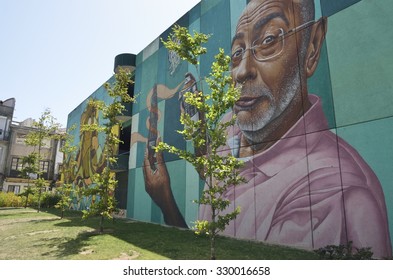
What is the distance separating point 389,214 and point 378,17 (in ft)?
20.2

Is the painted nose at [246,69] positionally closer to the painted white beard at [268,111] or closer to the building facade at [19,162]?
the painted white beard at [268,111]

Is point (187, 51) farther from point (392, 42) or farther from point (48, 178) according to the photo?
point (48, 178)

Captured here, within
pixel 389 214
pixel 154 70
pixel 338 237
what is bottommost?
pixel 338 237

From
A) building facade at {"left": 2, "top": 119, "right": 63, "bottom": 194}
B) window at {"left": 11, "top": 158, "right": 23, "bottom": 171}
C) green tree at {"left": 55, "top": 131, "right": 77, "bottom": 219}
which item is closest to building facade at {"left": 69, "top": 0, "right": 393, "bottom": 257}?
green tree at {"left": 55, "top": 131, "right": 77, "bottom": 219}

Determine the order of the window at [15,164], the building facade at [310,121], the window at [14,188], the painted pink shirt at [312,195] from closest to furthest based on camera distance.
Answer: the painted pink shirt at [312,195] → the building facade at [310,121] → the window at [14,188] → the window at [15,164]

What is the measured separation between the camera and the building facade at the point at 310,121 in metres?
8.49

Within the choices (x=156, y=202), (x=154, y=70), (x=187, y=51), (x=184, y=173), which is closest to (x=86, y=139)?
(x=154, y=70)

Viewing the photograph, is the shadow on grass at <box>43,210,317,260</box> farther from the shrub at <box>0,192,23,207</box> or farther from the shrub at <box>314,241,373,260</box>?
the shrub at <box>0,192,23,207</box>

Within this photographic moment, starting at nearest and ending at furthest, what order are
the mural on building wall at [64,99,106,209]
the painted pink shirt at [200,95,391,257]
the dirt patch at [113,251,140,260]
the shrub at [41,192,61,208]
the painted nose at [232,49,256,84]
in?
the painted pink shirt at [200,95,391,257], the dirt patch at [113,251,140,260], the painted nose at [232,49,256,84], the mural on building wall at [64,99,106,209], the shrub at [41,192,61,208]

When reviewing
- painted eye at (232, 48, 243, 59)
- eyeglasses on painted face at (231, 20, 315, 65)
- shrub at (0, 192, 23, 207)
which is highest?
painted eye at (232, 48, 243, 59)

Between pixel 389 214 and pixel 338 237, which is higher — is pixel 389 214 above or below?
above

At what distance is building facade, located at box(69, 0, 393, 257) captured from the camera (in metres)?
8.49

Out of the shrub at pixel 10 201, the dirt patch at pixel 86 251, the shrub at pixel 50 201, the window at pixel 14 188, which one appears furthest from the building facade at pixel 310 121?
the window at pixel 14 188

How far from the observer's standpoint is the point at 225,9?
1522 centimetres
